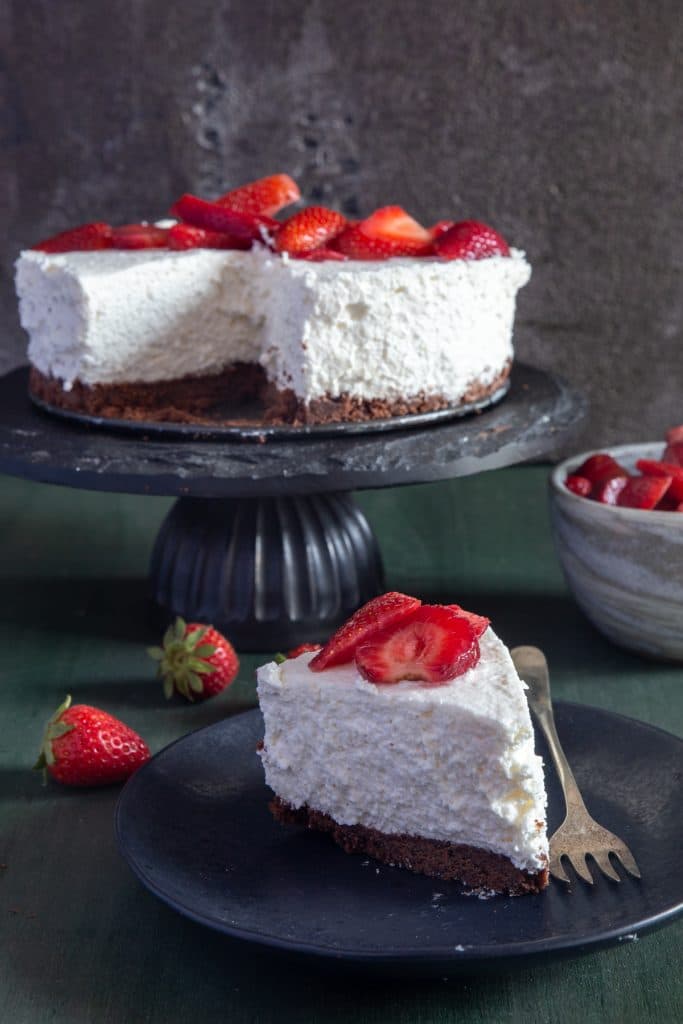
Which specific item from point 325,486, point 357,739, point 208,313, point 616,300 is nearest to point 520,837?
point 357,739

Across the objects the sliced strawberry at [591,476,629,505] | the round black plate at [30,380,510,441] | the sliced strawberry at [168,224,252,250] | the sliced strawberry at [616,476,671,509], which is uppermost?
the sliced strawberry at [168,224,252,250]

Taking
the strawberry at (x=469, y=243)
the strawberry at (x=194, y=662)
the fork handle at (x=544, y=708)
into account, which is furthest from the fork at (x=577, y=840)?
the strawberry at (x=469, y=243)

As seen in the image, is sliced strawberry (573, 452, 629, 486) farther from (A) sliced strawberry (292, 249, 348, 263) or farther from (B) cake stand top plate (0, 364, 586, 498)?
(A) sliced strawberry (292, 249, 348, 263)

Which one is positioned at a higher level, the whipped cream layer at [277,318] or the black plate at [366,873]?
the whipped cream layer at [277,318]

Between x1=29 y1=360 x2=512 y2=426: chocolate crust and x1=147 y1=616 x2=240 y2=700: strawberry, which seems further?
x1=29 y1=360 x2=512 y2=426: chocolate crust

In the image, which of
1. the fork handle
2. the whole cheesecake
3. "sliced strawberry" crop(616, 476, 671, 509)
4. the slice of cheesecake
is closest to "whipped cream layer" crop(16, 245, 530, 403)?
the whole cheesecake

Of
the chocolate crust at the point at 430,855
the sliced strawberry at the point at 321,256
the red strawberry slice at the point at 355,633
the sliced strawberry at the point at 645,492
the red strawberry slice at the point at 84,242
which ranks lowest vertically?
the chocolate crust at the point at 430,855

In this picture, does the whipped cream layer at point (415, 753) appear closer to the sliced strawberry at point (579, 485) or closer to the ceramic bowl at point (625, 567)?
the ceramic bowl at point (625, 567)
